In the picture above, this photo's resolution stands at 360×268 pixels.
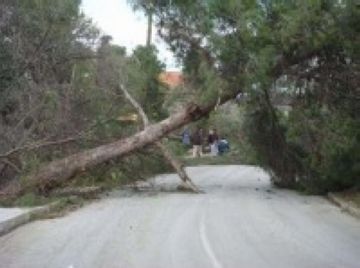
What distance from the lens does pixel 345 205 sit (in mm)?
21859

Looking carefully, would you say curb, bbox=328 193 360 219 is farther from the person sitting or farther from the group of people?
the person sitting

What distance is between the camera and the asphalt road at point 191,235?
41.4ft

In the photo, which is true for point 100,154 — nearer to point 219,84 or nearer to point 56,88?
point 56,88

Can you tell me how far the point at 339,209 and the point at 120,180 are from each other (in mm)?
7851

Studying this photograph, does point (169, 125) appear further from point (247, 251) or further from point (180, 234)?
point (247, 251)

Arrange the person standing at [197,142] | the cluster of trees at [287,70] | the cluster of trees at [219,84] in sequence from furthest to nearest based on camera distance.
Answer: the person standing at [197,142]
the cluster of trees at [287,70]
the cluster of trees at [219,84]

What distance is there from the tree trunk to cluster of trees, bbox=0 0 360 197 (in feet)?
0.11

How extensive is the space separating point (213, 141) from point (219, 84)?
2746 cm

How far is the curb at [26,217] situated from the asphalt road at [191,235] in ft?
0.63

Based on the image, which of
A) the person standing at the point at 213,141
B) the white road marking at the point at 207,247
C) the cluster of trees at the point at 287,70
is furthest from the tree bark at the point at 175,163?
the person standing at the point at 213,141

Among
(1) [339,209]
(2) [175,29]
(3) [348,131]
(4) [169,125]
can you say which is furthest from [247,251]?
(2) [175,29]

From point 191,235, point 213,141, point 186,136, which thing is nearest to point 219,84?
point 191,235

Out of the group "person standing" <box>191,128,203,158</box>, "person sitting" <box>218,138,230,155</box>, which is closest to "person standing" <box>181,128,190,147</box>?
"person standing" <box>191,128,203,158</box>

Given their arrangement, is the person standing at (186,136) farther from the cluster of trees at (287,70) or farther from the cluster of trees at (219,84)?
the cluster of trees at (287,70)
